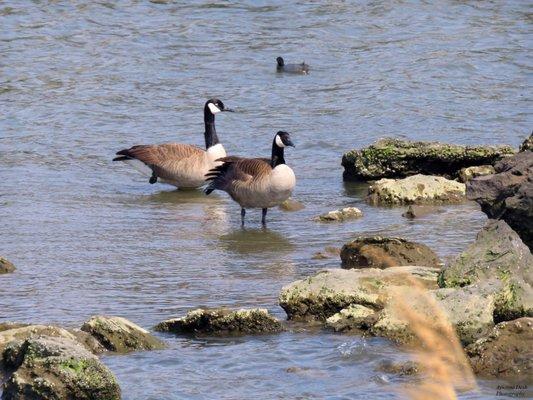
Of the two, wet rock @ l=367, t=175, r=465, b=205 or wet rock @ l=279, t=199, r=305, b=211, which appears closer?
wet rock @ l=367, t=175, r=465, b=205

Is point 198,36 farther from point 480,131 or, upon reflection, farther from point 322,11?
point 480,131

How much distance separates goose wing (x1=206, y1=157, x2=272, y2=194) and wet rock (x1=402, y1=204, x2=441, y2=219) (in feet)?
4.61

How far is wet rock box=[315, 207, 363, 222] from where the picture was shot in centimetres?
1181

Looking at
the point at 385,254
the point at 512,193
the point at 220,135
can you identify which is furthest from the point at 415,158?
the point at 512,193

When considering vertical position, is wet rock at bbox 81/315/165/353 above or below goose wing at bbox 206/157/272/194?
above

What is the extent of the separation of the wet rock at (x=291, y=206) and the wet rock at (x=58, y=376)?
6602 millimetres

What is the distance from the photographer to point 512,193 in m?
8.31

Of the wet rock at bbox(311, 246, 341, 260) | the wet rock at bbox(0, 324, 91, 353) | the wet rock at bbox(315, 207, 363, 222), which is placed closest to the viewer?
the wet rock at bbox(0, 324, 91, 353)

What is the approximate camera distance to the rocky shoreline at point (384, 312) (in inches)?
247

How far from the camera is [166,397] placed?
654 cm

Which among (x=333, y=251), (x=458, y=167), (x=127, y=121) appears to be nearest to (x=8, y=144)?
(x=127, y=121)

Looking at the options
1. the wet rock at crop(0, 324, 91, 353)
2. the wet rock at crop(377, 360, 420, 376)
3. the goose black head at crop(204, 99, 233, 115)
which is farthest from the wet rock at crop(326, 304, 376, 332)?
the goose black head at crop(204, 99, 233, 115)

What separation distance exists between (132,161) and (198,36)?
8780mm

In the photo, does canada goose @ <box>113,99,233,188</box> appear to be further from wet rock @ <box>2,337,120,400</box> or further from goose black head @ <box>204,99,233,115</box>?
wet rock @ <box>2,337,120,400</box>
